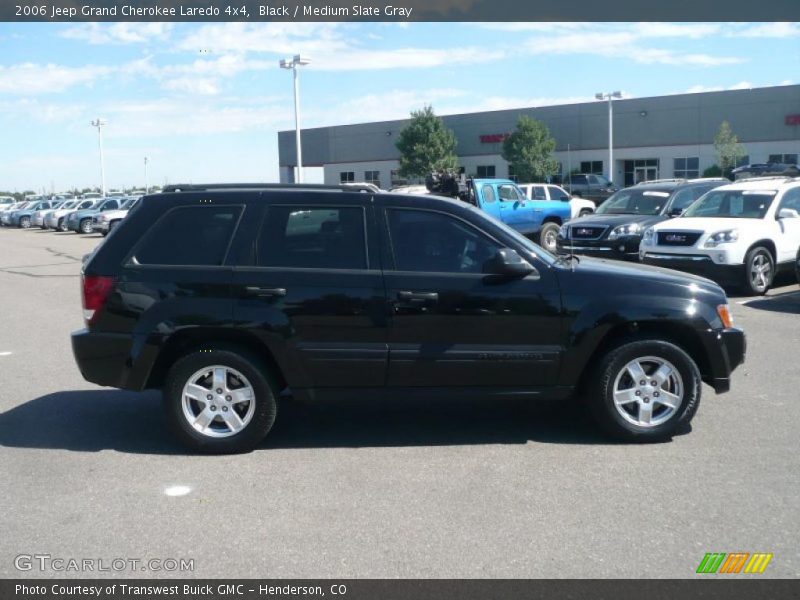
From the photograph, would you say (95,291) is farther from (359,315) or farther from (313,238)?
(359,315)

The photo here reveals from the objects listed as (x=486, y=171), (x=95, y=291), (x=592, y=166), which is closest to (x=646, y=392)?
(x=95, y=291)

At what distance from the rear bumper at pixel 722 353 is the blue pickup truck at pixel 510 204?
53.5 ft

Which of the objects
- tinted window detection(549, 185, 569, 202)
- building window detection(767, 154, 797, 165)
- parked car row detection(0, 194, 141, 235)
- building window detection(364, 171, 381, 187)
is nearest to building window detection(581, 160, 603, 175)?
building window detection(767, 154, 797, 165)

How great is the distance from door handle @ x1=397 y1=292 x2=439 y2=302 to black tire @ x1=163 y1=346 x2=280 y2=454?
1.12m

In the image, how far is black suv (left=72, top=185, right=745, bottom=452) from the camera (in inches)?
243

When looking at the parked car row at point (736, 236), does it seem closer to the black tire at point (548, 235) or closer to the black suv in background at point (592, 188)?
the black tire at point (548, 235)

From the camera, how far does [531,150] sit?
60.2m

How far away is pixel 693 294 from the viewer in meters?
6.38

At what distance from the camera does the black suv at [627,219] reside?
57.8 feet

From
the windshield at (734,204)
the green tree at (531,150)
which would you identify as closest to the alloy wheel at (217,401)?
the windshield at (734,204)

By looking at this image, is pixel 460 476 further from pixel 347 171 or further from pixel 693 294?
pixel 347 171

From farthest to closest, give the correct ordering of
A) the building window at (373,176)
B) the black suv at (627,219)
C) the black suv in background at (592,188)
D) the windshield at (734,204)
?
the building window at (373,176), the black suv in background at (592,188), the black suv at (627,219), the windshield at (734,204)

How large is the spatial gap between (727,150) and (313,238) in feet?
163

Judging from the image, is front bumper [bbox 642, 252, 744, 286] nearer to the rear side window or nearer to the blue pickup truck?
the blue pickup truck
